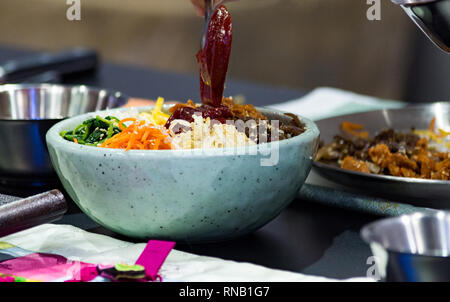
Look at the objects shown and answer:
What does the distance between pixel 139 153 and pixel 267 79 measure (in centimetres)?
373

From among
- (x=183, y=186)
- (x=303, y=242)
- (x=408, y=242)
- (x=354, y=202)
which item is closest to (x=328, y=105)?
(x=354, y=202)

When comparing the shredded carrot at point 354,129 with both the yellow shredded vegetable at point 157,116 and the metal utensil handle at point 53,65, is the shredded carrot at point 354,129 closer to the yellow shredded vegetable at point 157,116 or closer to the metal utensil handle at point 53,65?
the yellow shredded vegetable at point 157,116

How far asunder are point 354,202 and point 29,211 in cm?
51

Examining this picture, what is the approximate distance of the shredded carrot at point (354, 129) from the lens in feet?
4.71

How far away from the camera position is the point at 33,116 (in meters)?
1.46

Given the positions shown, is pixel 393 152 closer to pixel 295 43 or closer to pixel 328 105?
pixel 328 105

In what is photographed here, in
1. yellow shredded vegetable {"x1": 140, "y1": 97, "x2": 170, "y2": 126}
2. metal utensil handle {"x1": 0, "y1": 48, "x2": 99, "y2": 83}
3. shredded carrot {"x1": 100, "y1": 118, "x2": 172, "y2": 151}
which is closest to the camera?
shredded carrot {"x1": 100, "y1": 118, "x2": 172, "y2": 151}

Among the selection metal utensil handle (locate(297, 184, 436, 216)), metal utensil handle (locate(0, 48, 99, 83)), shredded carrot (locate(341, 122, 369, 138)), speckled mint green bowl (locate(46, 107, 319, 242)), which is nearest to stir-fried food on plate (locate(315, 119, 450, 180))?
shredded carrot (locate(341, 122, 369, 138))

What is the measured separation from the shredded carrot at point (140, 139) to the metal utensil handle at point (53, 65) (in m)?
1.20

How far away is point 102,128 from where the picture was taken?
3.66 feet

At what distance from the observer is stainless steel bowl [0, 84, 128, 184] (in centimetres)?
122

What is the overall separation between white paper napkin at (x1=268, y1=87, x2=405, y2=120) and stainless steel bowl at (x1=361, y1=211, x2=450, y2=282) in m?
1.09

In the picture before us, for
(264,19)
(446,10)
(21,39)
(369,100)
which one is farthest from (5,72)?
(21,39)

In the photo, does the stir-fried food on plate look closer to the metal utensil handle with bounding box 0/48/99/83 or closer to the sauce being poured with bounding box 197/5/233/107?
the sauce being poured with bounding box 197/5/233/107
